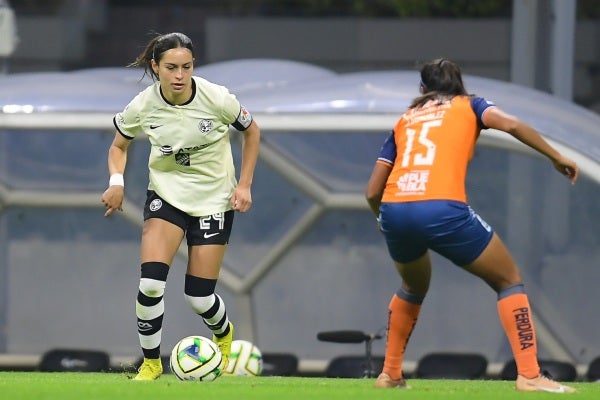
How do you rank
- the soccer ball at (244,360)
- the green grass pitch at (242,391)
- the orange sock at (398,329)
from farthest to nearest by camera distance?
the soccer ball at (244,360) < the orange sock at (398,329) < the green grass pitch at (242,391)

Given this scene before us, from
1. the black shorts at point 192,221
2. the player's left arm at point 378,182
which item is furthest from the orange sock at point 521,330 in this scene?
the black shorts at point 192,221

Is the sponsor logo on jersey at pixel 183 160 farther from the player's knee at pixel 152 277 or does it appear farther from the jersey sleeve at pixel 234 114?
the player's knee at pixel 152 277

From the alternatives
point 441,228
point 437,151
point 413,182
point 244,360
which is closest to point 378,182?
point 413,182

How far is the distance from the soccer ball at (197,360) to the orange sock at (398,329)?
1.09 m

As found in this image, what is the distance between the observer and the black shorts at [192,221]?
796cm

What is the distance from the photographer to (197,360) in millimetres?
8133

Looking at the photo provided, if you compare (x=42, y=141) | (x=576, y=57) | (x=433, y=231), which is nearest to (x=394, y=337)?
(x=433, y=231)

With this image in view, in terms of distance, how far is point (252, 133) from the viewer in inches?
324

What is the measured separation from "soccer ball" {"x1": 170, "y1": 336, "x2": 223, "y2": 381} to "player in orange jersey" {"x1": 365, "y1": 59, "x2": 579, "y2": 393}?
54.9 inches

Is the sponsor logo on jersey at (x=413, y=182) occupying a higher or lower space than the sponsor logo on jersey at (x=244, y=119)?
lower

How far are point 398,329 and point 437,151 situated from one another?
0.98 meters

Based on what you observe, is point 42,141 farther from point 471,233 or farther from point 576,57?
point 471,233

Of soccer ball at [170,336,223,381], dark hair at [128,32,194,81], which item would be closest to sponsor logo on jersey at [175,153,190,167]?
dark hair at [128,32,194,81]

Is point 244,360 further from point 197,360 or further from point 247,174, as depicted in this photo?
point 247,174
